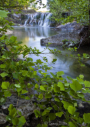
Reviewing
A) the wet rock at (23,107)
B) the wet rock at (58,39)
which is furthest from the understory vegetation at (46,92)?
the wet rock at (58,39)

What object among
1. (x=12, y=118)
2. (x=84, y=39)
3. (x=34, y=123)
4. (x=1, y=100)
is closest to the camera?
(x=12, y=118)

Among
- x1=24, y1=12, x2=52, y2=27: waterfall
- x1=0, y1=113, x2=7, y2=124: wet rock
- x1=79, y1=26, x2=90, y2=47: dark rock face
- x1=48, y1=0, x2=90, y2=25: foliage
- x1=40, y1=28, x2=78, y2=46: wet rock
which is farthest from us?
x1=24, y1=12, x2=52, y2=27: waterfall

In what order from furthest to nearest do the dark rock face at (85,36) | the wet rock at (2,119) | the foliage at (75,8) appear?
1. the dark rock face at (85,36)
2. the foliage at (75,8)
3. the wet rock at (2,119)

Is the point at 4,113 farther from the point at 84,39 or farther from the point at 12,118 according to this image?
the point at 84,39

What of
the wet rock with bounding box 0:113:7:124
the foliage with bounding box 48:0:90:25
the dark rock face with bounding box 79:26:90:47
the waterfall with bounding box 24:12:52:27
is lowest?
the wet rock with bounding box 0:113:7:124

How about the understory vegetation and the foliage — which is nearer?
the understory vegetation

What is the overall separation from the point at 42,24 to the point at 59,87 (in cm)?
2590

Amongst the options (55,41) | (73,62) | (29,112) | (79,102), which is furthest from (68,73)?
(55,41)

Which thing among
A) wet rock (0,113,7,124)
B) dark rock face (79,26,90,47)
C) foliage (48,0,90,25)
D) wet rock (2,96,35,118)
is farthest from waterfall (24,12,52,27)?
wet rock (0,113,7,124)

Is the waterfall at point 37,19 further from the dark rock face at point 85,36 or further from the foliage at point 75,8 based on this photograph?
the foliage at point 75,8

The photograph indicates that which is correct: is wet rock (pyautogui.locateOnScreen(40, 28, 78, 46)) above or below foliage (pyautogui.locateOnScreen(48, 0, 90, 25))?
below

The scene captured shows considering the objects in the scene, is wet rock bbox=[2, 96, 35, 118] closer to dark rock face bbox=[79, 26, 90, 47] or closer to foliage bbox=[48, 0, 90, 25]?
foliage bbox=[48, 0, 90, 25]

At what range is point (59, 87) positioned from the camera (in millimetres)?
904

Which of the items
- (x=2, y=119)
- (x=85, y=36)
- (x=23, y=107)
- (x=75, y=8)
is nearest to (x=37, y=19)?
(x=85, y=36)
